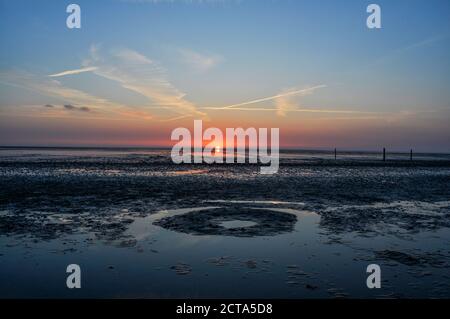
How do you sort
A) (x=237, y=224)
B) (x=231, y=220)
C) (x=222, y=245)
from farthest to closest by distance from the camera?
(x=231, y=220), (x=237, y=224), (x=222, y=245)

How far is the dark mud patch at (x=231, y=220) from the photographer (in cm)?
1145

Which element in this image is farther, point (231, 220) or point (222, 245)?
point (231, 220)

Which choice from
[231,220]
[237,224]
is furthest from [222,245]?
[231,220]

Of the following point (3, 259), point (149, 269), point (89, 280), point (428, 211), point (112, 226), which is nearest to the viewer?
point (89, 280)

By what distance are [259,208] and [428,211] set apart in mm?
7222

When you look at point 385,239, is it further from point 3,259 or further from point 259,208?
point 3,259

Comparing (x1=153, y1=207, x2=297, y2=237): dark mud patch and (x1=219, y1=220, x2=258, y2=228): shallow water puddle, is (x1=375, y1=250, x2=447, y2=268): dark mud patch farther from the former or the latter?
(x1=219, y1=220, x2=258, y2=228): shallow water puddle

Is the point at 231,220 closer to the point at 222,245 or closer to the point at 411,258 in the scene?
the point at 222,245

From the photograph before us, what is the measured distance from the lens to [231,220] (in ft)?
43.4

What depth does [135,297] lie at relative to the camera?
643 centimetres

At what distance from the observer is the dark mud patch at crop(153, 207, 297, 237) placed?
11.4 m

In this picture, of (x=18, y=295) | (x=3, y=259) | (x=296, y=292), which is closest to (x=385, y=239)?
(x=296, y=292)

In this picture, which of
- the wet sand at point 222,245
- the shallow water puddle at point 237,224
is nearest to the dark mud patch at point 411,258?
the wet sand at point 222,245

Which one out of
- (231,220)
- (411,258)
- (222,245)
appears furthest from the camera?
(231,220)
